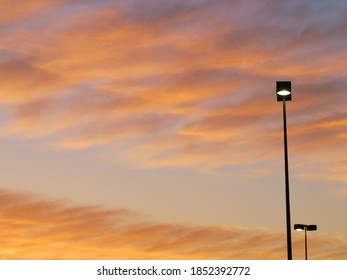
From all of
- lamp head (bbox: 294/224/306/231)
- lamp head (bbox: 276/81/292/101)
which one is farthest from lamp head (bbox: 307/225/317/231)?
lamp head (bbox: 276/81/292/101)

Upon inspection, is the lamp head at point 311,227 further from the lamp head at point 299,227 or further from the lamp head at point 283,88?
the lamp head at point 283,88

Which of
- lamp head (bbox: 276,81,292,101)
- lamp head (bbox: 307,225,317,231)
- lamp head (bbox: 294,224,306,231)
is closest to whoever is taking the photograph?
lamp head (bbox: 276,81,292,101)

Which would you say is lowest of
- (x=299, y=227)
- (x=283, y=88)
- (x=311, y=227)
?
(x=299, y=227)

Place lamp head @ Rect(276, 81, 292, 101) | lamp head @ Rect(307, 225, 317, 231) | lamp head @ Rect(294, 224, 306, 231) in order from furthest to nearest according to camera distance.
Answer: lamp head @ Rect(307, 225, 317, 231) → lamp head @ Rect(294, 224, 306, 231) → lamp head @ Rect(276, 81, 292, 101)

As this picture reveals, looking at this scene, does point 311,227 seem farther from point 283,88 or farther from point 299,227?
point 283,88

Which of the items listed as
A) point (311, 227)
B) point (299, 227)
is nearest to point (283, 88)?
point (299, 227)

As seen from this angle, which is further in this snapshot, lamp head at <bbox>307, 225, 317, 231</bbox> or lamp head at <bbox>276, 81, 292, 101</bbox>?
lamp head at <bbox>307, 225, 317, 231</bbox>

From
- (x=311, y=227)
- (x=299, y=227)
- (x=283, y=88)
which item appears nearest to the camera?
(x=283, y=88)

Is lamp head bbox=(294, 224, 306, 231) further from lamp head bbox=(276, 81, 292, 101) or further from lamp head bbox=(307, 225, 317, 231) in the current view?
lamp head bbox=(276, 81, 292, 101)

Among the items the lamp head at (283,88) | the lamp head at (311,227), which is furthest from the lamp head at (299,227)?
the lamp head at (283,88)
